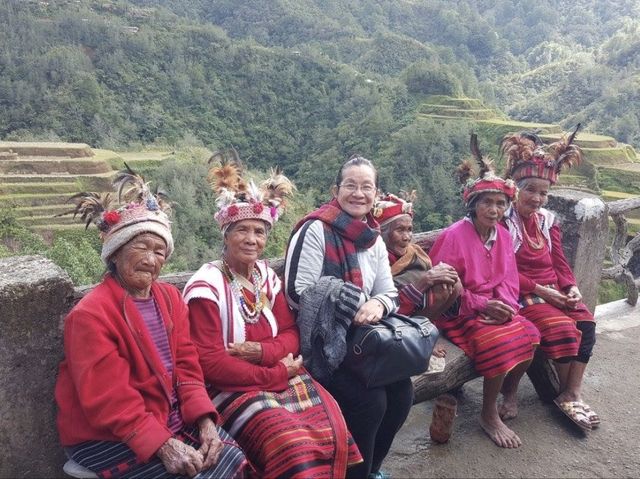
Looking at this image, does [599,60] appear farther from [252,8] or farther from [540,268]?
[540,268]

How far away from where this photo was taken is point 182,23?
6762cm

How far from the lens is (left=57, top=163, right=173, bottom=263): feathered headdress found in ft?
6.27

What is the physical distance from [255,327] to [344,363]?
42 cm

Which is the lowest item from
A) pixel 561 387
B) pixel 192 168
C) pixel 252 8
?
pixel 192 168

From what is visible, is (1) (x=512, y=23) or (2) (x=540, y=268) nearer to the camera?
(2) (x=540, y=268)

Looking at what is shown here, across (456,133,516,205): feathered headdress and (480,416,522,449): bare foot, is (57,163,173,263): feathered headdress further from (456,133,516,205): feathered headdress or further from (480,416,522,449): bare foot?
(480,416,522,449): bare foot

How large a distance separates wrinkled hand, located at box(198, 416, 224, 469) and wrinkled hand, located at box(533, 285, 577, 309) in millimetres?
2195

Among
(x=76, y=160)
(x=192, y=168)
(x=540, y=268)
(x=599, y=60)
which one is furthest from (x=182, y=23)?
(x=540, y=268)

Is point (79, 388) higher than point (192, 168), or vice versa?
point (79, 388)

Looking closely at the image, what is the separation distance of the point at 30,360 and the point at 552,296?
2.79 meters

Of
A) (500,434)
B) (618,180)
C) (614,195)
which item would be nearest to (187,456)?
(500,434)

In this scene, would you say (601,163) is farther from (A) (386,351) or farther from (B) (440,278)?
(A) (386,351)

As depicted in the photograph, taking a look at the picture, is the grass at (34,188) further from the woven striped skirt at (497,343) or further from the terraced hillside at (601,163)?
the woven striped skirt at (497,343)

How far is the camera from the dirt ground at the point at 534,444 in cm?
270
